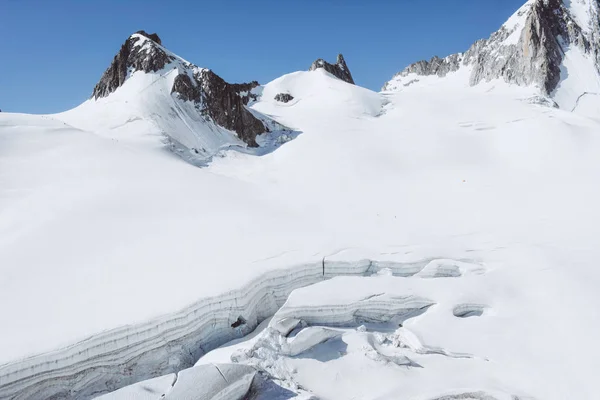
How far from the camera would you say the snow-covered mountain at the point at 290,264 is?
684 cm

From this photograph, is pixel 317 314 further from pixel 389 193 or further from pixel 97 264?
pixel 389 193

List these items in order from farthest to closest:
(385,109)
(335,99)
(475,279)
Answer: (335,99)
(385,109)
(475,279)

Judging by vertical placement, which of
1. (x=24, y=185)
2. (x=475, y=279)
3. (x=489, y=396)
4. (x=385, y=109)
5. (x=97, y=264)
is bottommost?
(x=489, y=396)

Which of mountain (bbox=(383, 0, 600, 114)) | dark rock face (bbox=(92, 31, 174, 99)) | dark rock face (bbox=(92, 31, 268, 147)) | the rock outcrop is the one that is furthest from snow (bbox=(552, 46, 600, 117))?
dark rock face (bbox=(92, 31, 174, 99))

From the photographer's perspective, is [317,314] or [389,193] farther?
[389,193]

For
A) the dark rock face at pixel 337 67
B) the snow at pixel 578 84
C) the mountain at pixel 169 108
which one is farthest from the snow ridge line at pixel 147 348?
the dark rock face at pixel 337 67

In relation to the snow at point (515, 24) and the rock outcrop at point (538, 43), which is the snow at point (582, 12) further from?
the snow at point (515, 24)

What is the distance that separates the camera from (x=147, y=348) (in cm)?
733

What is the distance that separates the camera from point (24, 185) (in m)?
13.8

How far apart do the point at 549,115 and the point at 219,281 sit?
29066mm

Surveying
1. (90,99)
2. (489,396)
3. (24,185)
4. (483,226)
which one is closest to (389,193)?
(483,226)

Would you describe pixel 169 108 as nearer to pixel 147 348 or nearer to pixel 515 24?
pixel 147 348

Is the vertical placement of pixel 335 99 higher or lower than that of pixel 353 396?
higher

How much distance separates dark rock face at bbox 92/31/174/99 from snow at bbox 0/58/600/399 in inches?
247
